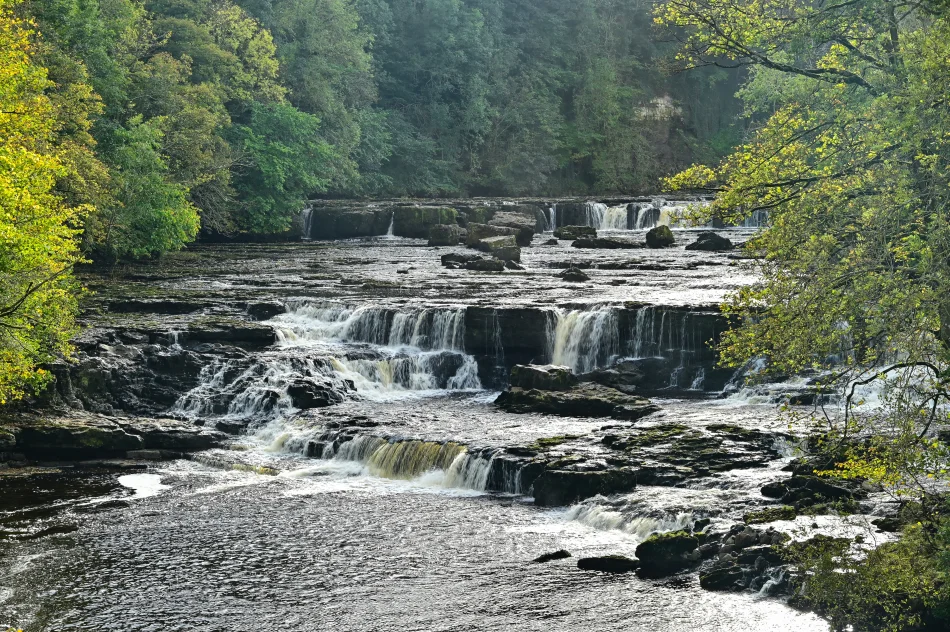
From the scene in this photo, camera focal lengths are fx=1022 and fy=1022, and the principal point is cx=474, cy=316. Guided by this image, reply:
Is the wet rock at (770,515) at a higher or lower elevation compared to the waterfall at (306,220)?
lower

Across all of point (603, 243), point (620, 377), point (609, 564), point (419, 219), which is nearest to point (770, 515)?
point (609, 564)

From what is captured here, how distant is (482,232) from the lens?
52781mm

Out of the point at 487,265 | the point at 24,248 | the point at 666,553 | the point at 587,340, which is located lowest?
the point at 666,553

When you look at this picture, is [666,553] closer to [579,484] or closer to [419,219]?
[579,484]

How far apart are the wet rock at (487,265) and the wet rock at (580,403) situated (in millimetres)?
16511

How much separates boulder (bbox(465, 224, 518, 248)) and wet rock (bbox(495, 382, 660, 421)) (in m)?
26.8

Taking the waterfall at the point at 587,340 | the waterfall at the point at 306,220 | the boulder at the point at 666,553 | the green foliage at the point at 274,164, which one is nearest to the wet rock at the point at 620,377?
the waterfall at the point at 587,340

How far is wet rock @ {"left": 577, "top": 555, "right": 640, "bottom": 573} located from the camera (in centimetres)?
1570

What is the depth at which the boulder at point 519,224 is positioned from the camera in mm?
55091

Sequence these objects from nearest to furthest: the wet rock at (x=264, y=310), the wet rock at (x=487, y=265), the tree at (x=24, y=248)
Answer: the tree at (x=24, y=248) → the wet rock at (x=264, y=310) → the wet rock at (x=487, y=265)

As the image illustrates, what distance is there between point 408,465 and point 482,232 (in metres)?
32.0

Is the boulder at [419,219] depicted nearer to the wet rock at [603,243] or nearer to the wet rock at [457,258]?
the wet rock at [603,243]

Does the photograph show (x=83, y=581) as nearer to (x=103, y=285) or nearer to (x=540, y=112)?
(x=103, y=285)

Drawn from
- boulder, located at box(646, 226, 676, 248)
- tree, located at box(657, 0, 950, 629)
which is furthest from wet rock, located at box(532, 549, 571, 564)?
boulder, located at box(646, 226, 676, 248)
